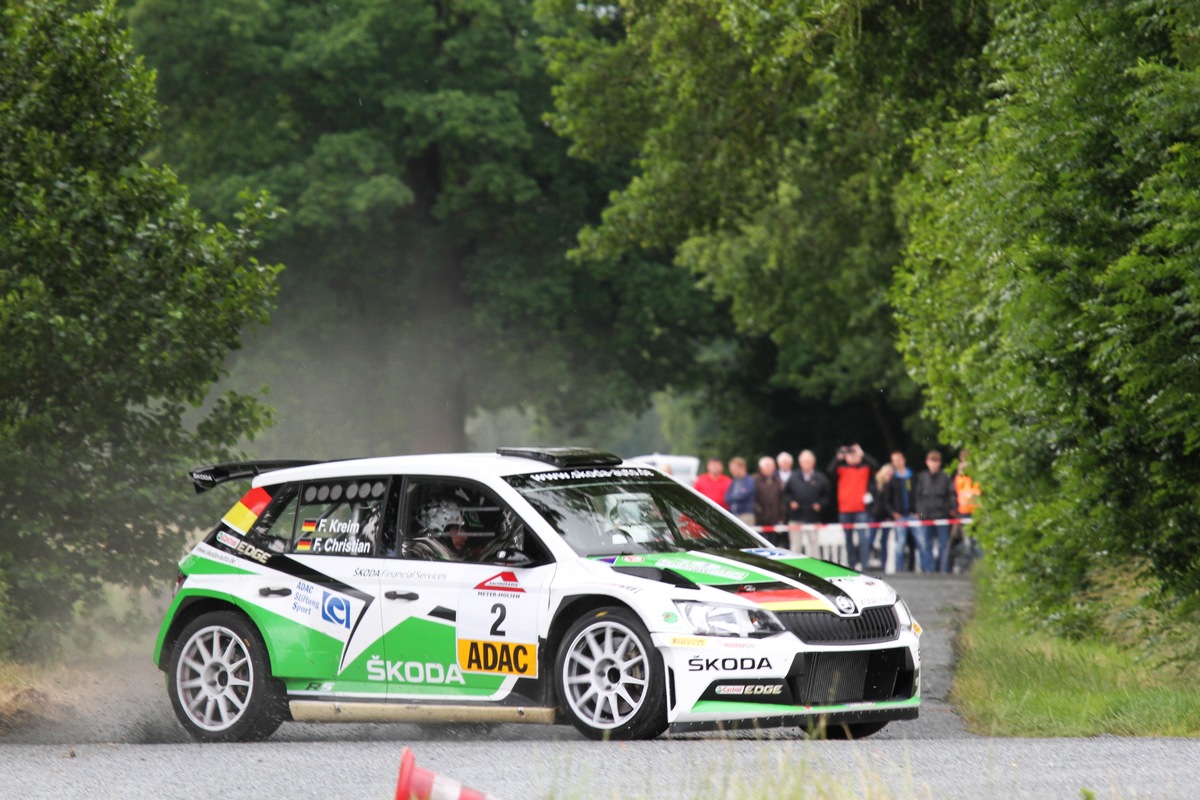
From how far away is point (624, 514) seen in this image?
10.5 m

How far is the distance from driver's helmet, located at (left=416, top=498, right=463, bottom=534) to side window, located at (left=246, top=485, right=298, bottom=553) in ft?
2.99

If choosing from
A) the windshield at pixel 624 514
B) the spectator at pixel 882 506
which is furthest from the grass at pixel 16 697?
the spectator at pixel 882 506

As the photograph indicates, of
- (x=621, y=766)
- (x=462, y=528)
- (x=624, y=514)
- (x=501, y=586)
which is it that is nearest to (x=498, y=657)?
(x=501, y=586)

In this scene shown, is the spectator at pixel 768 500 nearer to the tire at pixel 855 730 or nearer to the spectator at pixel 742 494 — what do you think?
the spectator at pixel 742 494

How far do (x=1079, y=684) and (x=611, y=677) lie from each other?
3.63 metres

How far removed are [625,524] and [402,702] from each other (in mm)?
1569

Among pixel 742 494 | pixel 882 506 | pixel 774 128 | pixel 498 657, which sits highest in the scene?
pixel 774 128

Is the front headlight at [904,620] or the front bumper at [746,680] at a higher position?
the front headlight at [904,620]

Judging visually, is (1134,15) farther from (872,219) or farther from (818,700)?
(872,219)

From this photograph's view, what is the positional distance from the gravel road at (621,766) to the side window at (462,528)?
102 cm

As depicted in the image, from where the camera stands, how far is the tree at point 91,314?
13.6 m

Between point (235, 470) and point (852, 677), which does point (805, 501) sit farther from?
point (852, 677)

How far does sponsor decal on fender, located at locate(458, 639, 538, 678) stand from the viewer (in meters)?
9.88

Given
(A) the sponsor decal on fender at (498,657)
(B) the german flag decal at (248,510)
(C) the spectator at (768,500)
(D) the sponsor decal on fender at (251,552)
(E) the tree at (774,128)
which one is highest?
(E) the tree at (774,128)
